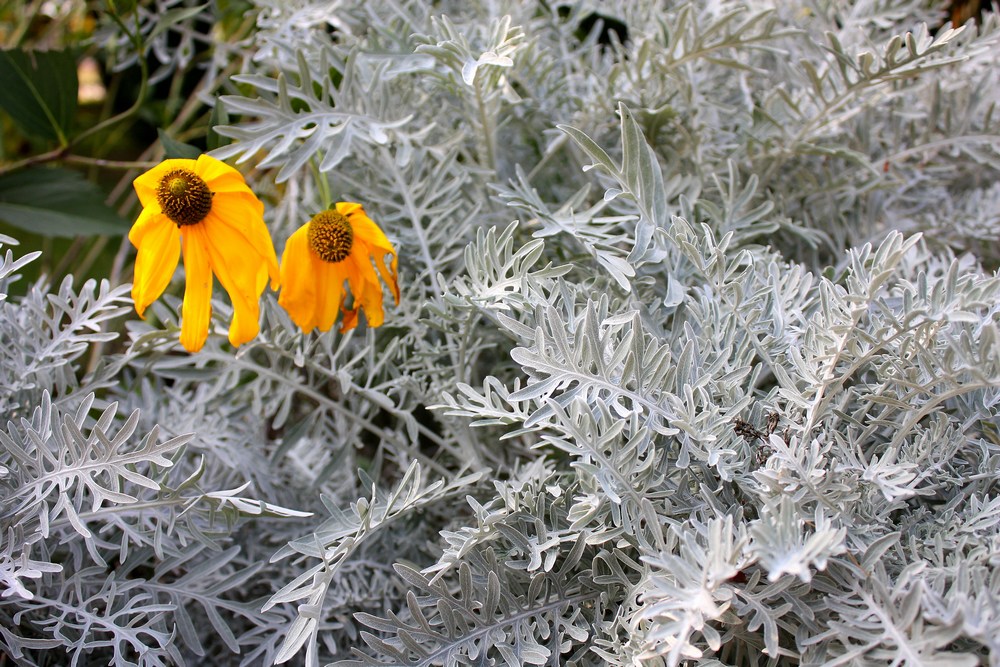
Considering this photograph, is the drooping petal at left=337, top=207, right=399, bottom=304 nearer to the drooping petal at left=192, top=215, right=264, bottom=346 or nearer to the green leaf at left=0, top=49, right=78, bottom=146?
the drooping petal at left=192, top=215, right=264, bottom=346

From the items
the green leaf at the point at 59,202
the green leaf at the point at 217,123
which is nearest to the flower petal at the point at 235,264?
the green leaf at the point at 217,123

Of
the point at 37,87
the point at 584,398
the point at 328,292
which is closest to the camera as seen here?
the point at 584,398

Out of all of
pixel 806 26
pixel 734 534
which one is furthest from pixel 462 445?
pixel 806 26

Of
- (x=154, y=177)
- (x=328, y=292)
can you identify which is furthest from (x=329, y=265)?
(x=154, y=177)

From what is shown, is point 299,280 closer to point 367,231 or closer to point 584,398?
point 367,231

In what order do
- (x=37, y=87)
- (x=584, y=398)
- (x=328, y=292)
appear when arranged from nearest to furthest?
(x=584, y=398)
(x=328, y=292)
(x=37, y=87)

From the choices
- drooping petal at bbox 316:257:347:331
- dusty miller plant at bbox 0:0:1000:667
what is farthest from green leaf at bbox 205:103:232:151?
drooping petal at bbox 316:257:347:331

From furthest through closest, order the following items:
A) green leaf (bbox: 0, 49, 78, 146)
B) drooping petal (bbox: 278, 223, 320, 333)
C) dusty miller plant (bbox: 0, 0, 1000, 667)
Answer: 1. green leaf (bbox: 0, 49, 78, 146)
2. drooping petal (bbox: 278, 223, 320, 333)
3. dusty miller plant (bbox: 0, 0, 1000, 667)
